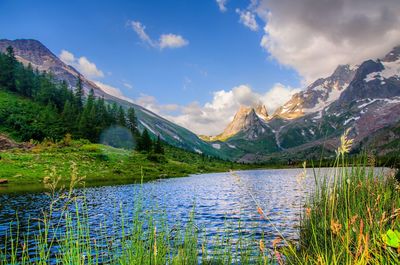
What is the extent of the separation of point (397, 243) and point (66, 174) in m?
75.6

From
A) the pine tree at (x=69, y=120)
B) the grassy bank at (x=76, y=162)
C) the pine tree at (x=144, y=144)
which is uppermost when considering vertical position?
the pine tree at (x=69, y=120)

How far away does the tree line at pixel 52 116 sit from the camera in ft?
397

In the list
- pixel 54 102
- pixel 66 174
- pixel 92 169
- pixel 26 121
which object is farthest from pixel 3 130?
pixel 66 174

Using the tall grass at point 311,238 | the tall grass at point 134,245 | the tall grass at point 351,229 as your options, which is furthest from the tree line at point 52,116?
the tall grass at point 351,229

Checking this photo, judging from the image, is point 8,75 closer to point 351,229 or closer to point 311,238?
point 311,238

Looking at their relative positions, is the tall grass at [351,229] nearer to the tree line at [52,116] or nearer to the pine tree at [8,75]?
the tree line at [52,116]

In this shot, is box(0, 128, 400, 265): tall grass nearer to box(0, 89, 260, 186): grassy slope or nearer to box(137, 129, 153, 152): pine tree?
box(0, 89, 260, 186): grassy slope

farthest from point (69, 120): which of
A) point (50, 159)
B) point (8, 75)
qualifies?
point (50, 159)

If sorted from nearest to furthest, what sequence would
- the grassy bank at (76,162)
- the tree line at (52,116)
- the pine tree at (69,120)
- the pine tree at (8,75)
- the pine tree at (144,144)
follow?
the grassy bank at (76,162), the tree line at (52,116), the pine tree at (69,120), the pine tree at (144,144), the pine tree at (8,75)

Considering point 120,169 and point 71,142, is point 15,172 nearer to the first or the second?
point 120,169

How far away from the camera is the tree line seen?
121 metres

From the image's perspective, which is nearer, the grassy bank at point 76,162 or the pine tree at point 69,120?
the grassy bank at point 76,162

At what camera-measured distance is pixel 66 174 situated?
72.1 meters

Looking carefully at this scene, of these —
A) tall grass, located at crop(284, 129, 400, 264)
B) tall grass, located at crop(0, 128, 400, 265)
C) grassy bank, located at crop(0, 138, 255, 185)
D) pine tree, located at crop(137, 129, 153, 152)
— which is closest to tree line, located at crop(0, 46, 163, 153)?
pine tree, located at crop(137, 129, 153, 152)
